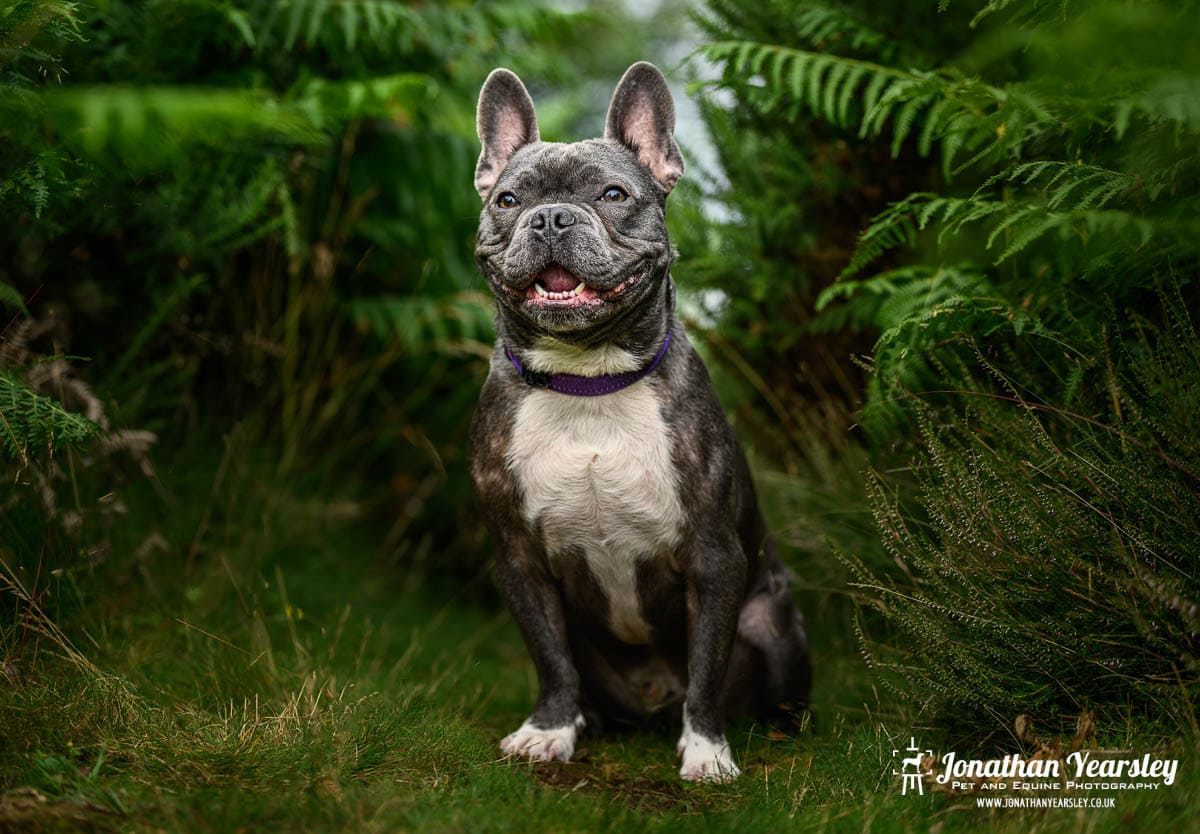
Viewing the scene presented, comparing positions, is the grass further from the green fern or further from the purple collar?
the purple collar

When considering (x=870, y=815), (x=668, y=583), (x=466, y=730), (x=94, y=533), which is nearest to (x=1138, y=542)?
(x=870, y=815)

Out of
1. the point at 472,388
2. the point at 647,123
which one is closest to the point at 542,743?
the point at 647,123

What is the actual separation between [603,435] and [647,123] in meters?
1.20

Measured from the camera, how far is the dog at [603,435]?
3.62 m

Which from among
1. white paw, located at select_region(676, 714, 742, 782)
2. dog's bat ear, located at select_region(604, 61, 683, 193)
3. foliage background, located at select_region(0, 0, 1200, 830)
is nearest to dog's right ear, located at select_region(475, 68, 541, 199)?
dog's bat ear, located at select_region(604, 61, 683, 193)

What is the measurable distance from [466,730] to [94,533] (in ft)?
6.21

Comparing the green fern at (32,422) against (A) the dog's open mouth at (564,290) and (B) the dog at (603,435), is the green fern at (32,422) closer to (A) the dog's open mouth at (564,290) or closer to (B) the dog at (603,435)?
(B) the dog at (603,435)

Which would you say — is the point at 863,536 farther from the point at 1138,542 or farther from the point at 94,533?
the point at 94,533

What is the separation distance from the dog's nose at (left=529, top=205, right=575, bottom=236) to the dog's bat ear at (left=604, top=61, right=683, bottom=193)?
0.62 metres

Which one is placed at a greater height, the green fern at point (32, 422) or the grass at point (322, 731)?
the green fern at point (32, 422)

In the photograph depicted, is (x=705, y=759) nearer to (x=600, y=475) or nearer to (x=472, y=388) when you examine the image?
(x=600, y=475)

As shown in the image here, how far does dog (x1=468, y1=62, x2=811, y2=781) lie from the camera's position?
3615mm

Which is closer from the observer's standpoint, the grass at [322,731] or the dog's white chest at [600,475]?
the grass at [322,731]

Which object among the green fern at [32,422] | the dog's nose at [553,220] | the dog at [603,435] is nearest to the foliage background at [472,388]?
the green fern at [32,422]
